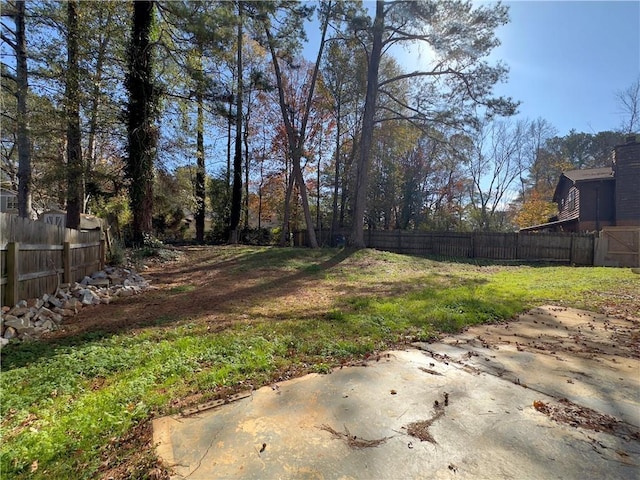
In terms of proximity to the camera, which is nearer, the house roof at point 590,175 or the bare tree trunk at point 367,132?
the bare tree trunk at point 367,132

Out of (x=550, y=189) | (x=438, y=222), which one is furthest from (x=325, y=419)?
(x=550, y=189)

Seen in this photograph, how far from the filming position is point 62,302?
16.0 feet

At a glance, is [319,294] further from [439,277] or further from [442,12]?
[442,12]

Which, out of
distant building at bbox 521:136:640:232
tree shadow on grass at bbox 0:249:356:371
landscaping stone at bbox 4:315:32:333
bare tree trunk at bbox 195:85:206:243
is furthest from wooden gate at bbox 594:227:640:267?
landscaping stone at bbox 4:315:32:333

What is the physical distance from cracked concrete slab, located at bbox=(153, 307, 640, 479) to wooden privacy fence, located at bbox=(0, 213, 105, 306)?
130 inches

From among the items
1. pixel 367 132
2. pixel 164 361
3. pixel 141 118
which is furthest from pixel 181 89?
pixel 164 361

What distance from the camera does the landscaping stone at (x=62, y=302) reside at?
3.71 m

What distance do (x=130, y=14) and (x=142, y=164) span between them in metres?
4.67

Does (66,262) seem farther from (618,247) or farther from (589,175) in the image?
(589,175)

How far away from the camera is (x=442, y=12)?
11.1 metres

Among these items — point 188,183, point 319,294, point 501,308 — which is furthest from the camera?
point 188,183

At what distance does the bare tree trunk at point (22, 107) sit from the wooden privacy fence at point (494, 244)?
44.5 feet

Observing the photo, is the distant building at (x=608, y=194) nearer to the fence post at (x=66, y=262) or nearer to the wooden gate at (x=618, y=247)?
the wooden gate at (x=618, y=247)

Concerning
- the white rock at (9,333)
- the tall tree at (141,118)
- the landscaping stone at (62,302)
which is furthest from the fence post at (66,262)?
the tall tree at (141,118)
